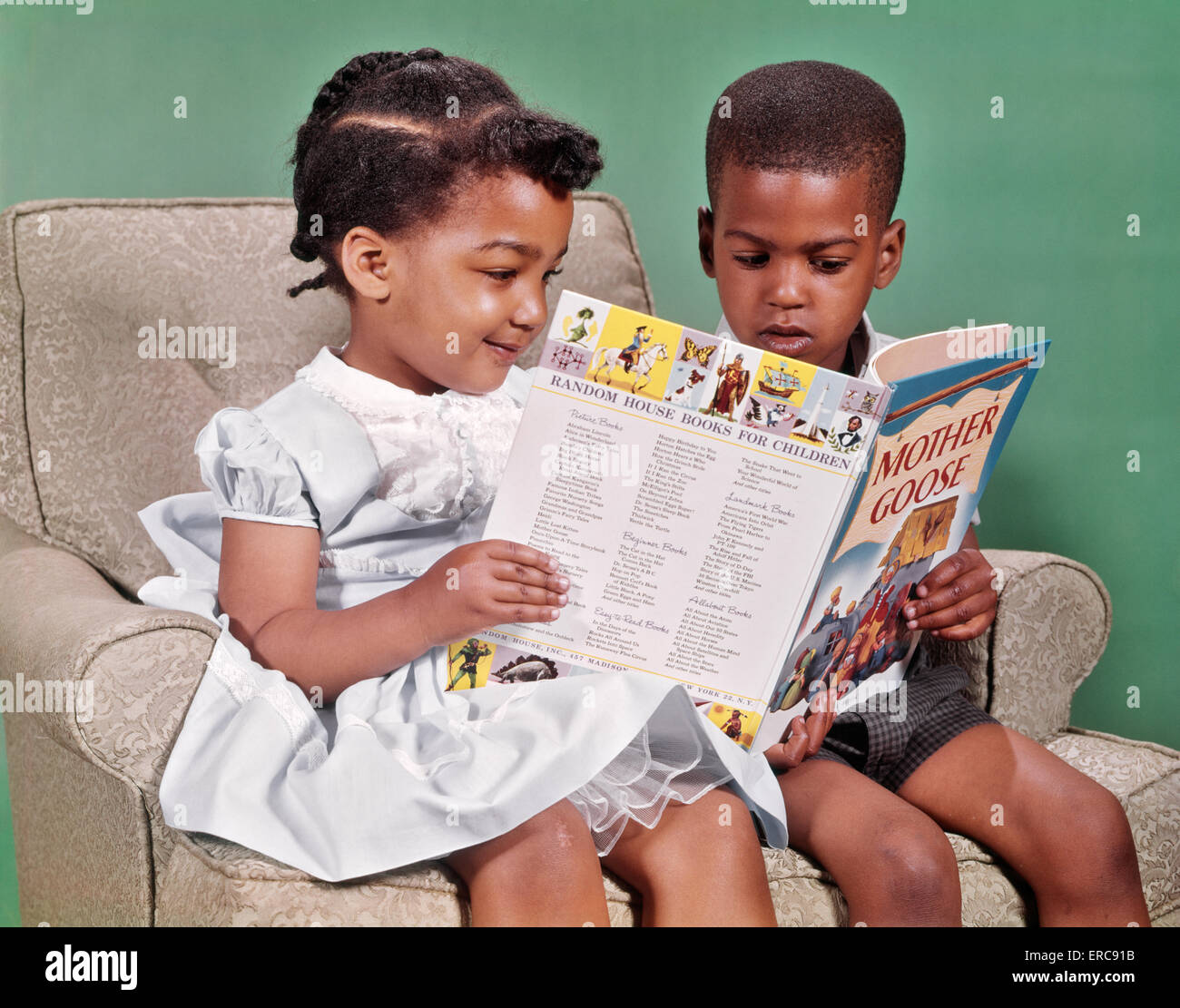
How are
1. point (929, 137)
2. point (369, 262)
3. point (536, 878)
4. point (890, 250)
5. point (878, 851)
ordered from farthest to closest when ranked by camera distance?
1. point (929, 137)
2. point (890, 250)
3. point (369, 262)
4. point (878, 851)
5. point (536, 878)

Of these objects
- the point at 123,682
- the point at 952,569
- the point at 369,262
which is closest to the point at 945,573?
the point at 952,569

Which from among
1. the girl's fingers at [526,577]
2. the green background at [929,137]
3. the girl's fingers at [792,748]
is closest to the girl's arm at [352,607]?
the girl's fingers at [526,577]

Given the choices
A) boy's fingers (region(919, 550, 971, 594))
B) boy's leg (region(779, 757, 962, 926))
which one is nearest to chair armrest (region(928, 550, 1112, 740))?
boy's fingers (region(919, 550, 971, 594))

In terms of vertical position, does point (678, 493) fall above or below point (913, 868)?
above

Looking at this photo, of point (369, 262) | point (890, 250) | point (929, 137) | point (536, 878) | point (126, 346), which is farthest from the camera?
point (929, 137)

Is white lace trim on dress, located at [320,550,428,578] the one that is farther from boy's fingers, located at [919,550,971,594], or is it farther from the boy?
boy's fingers, located at [919,550,971,594]

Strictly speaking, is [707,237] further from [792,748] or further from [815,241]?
[792,748]

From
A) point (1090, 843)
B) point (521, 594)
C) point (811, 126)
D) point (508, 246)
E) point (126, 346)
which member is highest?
point (811, 126)

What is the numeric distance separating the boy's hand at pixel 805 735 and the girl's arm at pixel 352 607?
0.81 feet

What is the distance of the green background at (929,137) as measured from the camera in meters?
1.52

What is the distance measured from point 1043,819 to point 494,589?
51 centimetres

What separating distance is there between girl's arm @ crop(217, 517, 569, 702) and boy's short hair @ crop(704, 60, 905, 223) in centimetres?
47

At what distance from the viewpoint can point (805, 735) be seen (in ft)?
3.31
